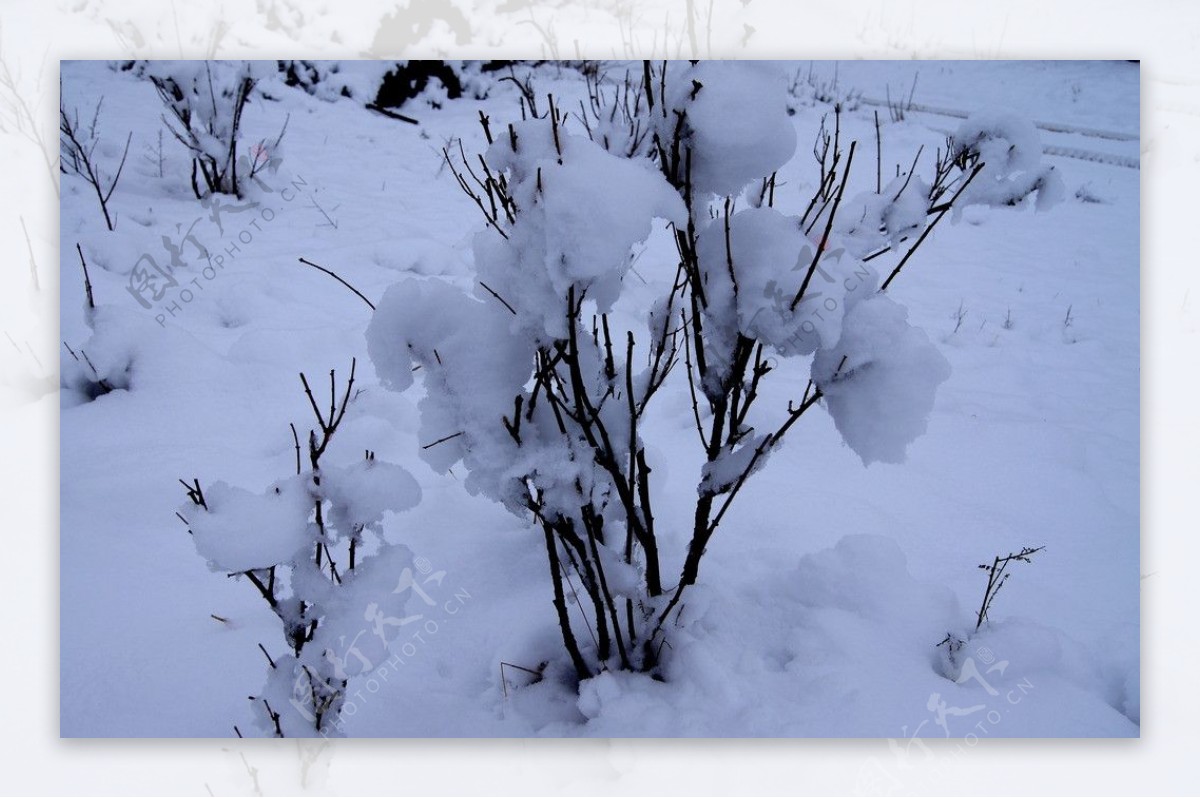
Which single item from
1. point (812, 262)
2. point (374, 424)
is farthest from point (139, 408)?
point (812, 262)

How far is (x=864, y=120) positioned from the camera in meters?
2.66

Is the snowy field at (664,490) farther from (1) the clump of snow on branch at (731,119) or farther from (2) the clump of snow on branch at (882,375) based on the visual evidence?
(2) the clump of snow on branch at (882,375)

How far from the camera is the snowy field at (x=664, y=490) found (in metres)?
1.27

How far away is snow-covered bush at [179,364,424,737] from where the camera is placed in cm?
88

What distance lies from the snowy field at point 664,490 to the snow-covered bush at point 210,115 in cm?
9

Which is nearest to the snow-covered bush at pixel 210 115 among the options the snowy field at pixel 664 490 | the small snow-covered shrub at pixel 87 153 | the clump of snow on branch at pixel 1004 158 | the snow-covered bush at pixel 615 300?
the snowy field at pixel 664 490

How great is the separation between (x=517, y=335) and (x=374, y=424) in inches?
39.8

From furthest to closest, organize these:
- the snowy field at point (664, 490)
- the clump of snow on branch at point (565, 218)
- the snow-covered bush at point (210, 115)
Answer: the snow-covered bush at point (210, 115), the snowy field at point (664, 490), the clump of snow on branch at point (565, 218)

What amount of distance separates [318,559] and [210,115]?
215cm

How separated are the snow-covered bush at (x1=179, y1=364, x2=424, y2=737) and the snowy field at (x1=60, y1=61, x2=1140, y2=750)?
10 millimetres

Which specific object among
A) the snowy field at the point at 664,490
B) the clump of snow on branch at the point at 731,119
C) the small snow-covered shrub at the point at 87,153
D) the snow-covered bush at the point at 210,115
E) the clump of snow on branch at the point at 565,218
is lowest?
the snowy field at the point at 664,490

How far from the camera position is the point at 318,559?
1043 mm

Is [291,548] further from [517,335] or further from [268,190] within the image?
[268,190]

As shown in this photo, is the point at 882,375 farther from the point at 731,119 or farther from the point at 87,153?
the point at 87,153
